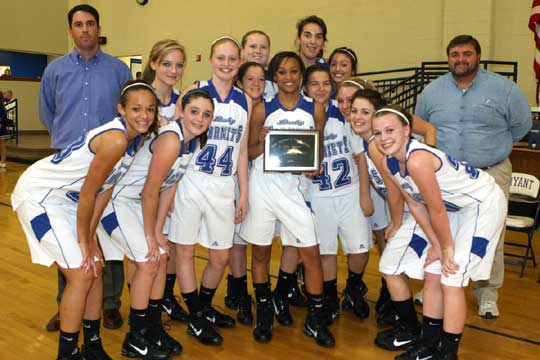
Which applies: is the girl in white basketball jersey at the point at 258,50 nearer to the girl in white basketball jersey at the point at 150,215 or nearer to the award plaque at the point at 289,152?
the award plaque at the point at 289,152

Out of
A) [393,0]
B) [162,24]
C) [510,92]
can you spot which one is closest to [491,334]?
[510,92]

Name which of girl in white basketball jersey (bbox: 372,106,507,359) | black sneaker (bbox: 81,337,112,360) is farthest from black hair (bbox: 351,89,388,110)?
black sneaker (bbox: 81,337,112,360)

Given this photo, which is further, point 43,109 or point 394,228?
point 43,109

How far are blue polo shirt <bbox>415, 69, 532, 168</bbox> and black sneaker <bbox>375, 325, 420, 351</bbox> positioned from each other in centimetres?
135

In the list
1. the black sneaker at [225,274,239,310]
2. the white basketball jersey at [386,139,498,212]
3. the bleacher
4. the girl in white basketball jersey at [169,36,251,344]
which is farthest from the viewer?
the bleacher

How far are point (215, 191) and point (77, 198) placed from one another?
81 centimetres

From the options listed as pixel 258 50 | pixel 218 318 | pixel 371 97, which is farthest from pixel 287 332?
pixel 258 50

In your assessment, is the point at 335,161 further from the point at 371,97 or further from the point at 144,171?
the point at 144,171

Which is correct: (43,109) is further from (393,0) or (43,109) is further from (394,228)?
(393,0)

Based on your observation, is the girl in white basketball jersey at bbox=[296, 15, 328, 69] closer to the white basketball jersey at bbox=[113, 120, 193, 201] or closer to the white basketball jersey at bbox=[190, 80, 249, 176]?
the white basketball jersey at bbox=[190, 80, 249, 176]

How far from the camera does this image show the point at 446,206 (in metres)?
3.07

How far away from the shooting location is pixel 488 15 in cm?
1039

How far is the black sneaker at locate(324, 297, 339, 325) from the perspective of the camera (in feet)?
12.0

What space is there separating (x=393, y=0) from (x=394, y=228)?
950 centimetres
